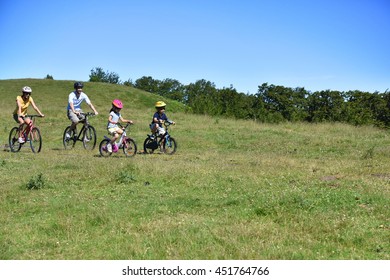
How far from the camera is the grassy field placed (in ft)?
19.2

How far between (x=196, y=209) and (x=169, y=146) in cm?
985

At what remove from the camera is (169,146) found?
698 inches

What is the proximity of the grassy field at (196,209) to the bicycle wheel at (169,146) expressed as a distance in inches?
103

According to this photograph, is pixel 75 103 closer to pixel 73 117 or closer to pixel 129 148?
pixel 73 117

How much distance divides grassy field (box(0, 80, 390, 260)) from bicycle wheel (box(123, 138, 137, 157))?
2323 millimetres

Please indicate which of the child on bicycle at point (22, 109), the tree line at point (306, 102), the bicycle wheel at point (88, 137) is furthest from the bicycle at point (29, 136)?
the tree line at point (306, 102)

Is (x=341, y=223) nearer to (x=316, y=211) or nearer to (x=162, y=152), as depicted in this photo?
(x=316, y=211)

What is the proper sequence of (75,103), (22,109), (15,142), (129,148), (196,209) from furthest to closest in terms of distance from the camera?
(75,103)
(15,142)
(22,109)
(129,148)
(196,209)

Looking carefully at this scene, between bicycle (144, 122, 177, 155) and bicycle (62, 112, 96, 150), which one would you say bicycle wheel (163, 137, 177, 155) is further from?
bicycle (62, 112, 96, 150)

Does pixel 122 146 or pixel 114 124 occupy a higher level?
pixel 114 124

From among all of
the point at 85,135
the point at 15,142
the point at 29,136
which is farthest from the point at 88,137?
the point at 15,142

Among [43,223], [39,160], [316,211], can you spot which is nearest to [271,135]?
[39,160]

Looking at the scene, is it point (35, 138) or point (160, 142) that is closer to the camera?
point (35, 138)
